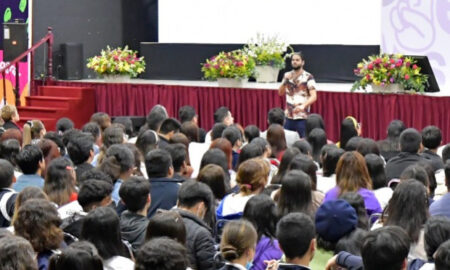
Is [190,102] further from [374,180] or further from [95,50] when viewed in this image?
[374,180]

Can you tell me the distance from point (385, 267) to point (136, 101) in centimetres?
1086

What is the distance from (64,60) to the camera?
52.1 feet

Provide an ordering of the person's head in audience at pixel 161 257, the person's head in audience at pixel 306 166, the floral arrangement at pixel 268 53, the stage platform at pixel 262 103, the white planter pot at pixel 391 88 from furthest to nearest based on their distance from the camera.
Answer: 1. the floral arrangement at pixel 268 53
2. the white planter pot at pixel 391 88
3. the stage platform at pixel 262 103
4. the person's head in audience at pixel 306 166
5. the person's head in audience at pixel 161 257

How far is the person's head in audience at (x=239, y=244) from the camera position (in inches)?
168

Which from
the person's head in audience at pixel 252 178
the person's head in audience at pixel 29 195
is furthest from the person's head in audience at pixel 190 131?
the person's head in audience at pixel 29 195

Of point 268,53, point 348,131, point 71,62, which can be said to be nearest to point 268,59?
point 268,53

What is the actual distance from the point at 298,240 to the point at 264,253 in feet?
1.99

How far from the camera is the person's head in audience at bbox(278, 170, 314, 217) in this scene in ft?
17.2

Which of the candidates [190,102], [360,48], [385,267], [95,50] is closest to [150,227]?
[385,267]

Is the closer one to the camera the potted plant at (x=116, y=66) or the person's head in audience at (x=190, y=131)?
the person's head in audience at (x=190, y=131)

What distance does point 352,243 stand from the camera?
454 cm

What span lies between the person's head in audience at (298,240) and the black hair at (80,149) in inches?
124

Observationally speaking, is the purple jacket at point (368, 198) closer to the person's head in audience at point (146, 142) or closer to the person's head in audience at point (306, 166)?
the person's head in audience at point (306, 166)

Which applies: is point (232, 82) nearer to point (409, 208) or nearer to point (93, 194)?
point (93, 194)
